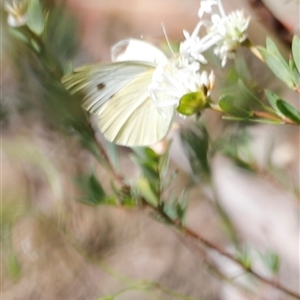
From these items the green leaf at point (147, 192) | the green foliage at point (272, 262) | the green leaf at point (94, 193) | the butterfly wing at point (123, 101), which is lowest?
the green foliage at point (272, 262)

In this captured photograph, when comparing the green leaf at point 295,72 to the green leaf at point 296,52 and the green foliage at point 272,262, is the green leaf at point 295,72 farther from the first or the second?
the green foliage at point 272,262

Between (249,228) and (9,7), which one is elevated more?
(9,7)

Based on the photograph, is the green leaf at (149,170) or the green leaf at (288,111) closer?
the green leaf at (288,111)

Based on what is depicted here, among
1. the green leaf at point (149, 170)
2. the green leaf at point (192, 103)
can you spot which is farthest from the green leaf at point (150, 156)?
the green leaf at point (192, 103)

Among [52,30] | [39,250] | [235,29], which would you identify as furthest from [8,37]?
[39,250]

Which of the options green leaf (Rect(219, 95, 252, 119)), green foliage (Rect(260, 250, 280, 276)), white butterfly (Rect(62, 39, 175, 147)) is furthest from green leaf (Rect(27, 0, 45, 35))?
green foliage (Rect(260, 250, 280, 276))

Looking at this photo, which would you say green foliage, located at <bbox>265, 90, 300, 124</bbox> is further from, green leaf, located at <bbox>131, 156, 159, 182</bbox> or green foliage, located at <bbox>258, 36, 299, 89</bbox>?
green leaf, located at <bbox>131, 156, 159, 182</bbox>

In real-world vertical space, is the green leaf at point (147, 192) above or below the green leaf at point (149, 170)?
below

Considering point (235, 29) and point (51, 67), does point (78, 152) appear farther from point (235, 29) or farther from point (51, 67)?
point (235, 29)

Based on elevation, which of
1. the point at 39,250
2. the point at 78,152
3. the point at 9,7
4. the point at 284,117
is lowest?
the point at 39,250
